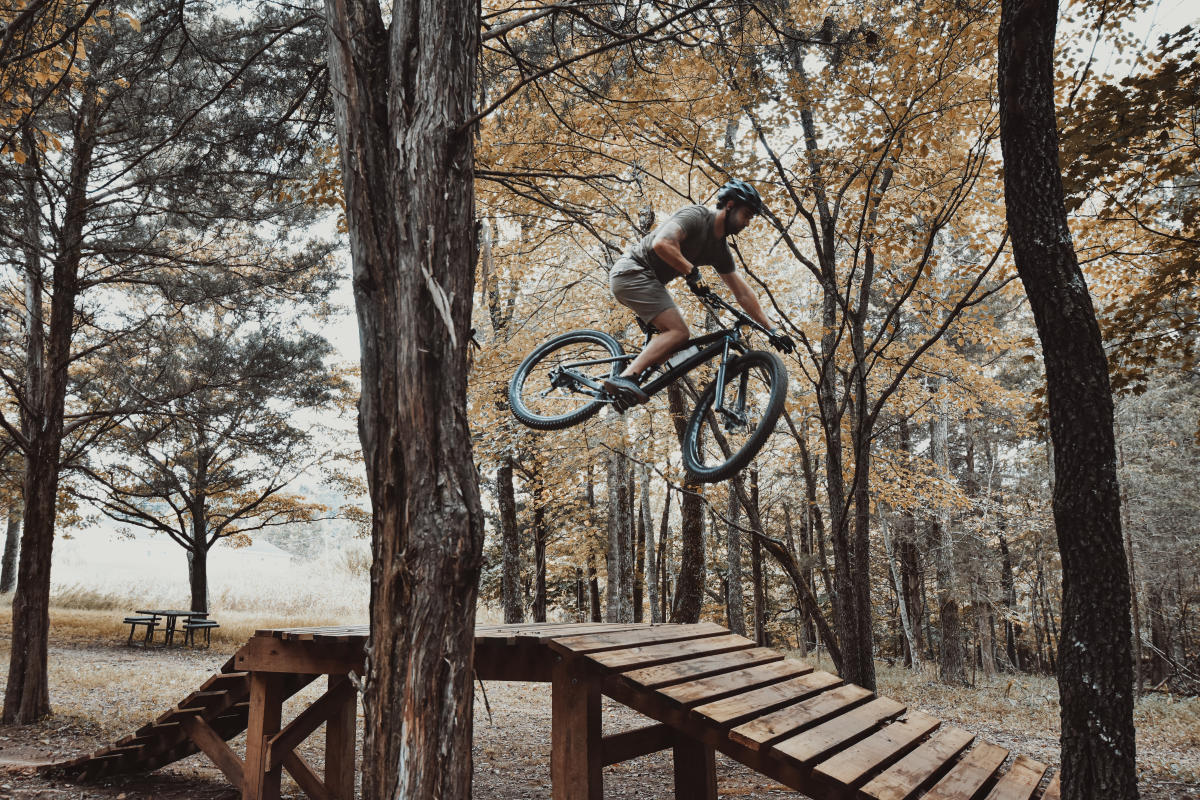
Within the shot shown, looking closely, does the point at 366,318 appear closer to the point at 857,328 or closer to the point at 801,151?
the point at 857,328

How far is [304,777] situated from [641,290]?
13.7 ft

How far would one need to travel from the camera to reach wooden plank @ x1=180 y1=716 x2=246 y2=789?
5055 millimetres

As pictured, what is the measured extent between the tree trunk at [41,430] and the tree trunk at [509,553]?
256 inches

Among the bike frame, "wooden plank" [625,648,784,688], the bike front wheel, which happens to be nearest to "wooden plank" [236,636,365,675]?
"wooden plank" [625,648,784,688]

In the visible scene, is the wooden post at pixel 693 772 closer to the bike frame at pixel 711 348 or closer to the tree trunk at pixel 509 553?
the bike frame at pixel 711 348

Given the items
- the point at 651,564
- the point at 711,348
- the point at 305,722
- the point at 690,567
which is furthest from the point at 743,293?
the point at 651,564

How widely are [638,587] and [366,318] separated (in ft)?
46.5

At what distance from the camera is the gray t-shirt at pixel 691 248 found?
14.2ft

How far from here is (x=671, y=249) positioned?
4.13m

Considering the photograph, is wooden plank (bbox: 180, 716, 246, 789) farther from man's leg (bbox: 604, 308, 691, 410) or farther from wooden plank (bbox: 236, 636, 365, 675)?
man's leg (bbox: 604, 308, 691, 410)

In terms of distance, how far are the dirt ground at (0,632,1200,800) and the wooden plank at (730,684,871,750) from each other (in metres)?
1.47

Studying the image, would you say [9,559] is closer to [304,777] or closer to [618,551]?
[618,551]

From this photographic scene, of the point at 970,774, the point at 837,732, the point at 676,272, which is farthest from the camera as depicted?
the point at 676,272

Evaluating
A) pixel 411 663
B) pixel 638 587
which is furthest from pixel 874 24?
pixel 638 587
